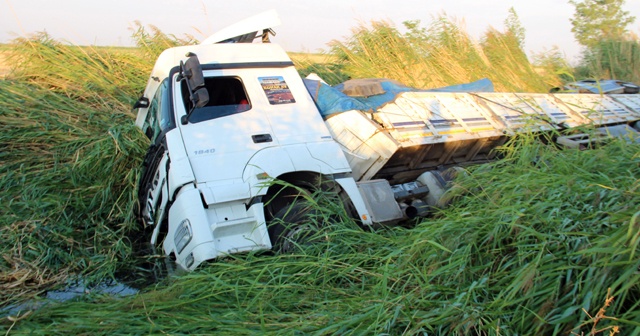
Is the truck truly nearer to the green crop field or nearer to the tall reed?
the green crop field

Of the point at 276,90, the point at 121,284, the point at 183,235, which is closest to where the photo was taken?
the point at 183,235

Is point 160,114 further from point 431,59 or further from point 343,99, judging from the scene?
point 431,59

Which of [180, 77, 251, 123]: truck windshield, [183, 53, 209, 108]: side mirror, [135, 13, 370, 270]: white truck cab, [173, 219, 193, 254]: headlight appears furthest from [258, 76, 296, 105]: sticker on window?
[173, 219, 193, 254]: headlight

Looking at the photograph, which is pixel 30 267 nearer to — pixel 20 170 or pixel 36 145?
pixel 20 170

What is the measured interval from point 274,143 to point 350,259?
6.02 feet

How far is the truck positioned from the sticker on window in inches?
0.5

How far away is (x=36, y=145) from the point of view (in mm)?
6934

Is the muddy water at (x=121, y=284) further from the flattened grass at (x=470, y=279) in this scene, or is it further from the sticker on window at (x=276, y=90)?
the sticker on window at (x=276, y=90)

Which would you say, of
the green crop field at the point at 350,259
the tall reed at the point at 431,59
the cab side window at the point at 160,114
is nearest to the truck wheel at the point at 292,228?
the green crop field at the point at 350,259

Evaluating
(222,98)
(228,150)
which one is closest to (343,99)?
(222,98)

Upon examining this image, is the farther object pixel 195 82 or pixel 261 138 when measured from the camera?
pixel 261 138

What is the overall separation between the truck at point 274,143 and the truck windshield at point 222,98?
0.04ft

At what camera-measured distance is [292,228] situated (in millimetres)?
4938

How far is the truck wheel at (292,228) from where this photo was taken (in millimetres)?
4699
